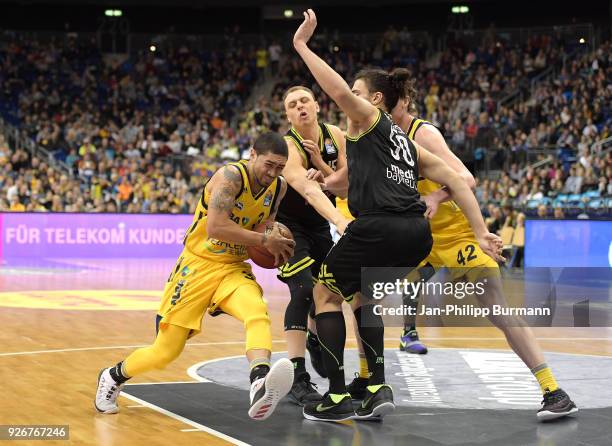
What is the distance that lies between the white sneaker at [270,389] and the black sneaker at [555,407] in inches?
67.6

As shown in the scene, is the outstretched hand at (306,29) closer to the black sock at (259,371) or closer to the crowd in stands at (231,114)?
the black sock at (259,371)

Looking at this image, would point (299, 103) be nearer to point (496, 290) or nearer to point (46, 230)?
point (496, 290)

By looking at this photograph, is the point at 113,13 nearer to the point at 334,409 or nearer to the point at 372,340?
the point at 372,340

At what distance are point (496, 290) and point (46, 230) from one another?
17.8m

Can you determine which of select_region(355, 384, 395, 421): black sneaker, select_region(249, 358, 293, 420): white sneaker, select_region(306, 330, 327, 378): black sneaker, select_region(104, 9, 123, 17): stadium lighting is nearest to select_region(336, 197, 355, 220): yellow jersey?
select_region(306, 330, 327, 378): black sneaker

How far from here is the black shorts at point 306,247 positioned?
23.8 feet

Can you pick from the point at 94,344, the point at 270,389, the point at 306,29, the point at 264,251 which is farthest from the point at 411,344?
the point at 306,29

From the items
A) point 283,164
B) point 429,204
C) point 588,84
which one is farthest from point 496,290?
point 588,84

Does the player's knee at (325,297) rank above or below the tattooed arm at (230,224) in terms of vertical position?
below

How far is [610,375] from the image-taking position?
8.22 m

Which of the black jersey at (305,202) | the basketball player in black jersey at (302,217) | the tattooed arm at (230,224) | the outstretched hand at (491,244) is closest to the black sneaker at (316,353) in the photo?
the basketball player in black jersey at (302,217)

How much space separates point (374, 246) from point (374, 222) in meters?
0.15

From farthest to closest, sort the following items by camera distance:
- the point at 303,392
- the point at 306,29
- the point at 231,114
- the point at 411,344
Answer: the point at 231,114
the point at 411,344
the point at 303,392
the point at 306,29

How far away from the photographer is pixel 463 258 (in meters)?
7.36
